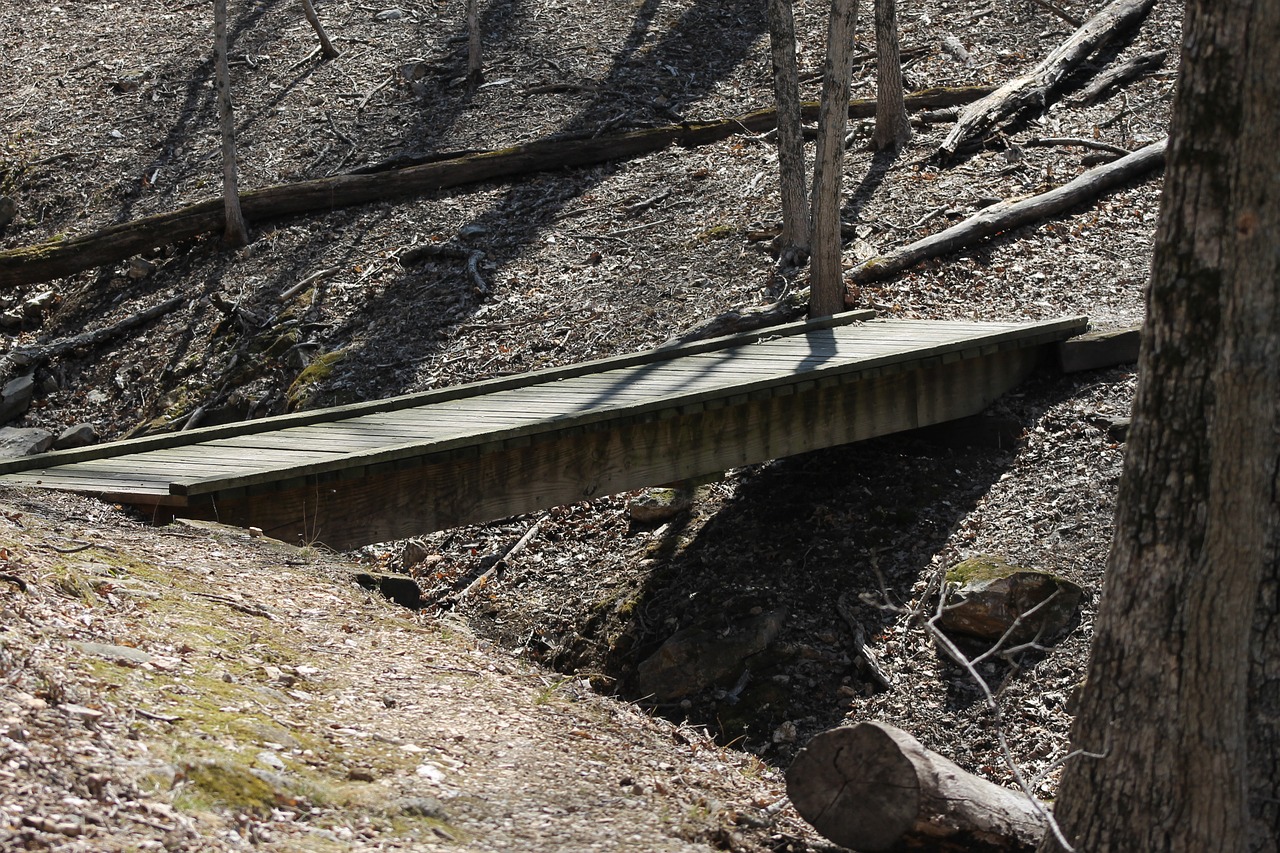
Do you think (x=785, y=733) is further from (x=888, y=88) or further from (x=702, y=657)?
(x=888, y=88)

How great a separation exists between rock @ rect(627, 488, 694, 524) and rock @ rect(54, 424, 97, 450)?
225 inches

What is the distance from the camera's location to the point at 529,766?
Answer: 15.3ft

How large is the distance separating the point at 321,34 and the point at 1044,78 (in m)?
10.0

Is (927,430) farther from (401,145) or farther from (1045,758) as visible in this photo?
(401,145)

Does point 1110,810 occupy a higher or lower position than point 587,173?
lower

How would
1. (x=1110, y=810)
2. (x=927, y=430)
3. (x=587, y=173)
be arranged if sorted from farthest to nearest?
(x=587, y=173) → (x=927, y=430) → (x=1110, y=810)

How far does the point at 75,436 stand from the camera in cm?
1152

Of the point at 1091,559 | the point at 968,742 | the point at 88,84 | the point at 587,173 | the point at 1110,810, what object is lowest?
the point at 968,742

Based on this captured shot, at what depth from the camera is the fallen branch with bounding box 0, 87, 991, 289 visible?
1384 centimetres

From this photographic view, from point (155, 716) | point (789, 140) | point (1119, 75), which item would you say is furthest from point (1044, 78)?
point (155, 716)

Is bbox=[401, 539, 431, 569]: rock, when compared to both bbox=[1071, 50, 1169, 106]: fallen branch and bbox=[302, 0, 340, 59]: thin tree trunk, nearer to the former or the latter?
bbox=[1071, 50, 1169, 106]: fallen branch

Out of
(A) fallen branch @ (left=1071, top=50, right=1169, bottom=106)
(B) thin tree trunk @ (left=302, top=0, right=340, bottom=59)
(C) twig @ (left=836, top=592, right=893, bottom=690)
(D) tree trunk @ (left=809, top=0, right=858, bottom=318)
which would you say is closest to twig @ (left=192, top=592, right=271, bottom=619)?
(C) twig @ (left=836, top=592, right=893, bottom=690)

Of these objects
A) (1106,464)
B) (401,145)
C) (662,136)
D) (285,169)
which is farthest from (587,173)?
(1106,464)

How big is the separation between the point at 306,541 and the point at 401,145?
9222mm
